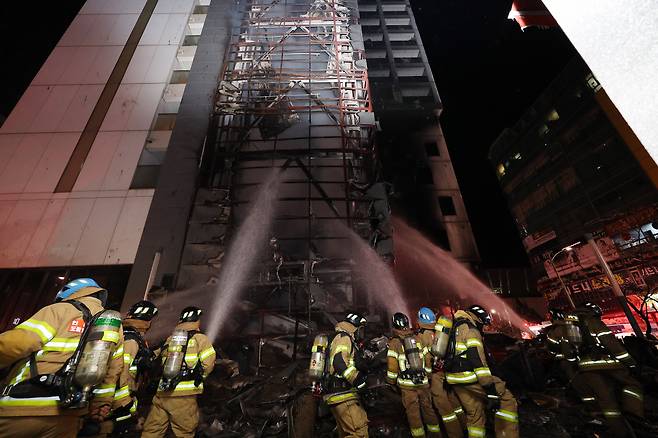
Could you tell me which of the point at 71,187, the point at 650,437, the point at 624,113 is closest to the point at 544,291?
the point at 650,437

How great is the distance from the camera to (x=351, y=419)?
421 cm

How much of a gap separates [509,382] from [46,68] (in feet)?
81.1

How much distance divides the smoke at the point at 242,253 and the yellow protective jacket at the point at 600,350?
8.93 metres

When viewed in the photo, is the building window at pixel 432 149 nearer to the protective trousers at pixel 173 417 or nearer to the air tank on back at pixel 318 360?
the air tank on back at pixel 318 360

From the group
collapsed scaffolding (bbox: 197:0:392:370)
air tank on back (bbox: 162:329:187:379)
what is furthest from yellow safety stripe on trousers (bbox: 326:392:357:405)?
collapsed scaffolding (bbox: 197:0:392:370)

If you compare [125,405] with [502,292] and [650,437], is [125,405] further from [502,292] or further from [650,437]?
[502,292]

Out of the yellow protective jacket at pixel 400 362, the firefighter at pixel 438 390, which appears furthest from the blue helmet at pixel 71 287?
the firefighter at pixel 438 390

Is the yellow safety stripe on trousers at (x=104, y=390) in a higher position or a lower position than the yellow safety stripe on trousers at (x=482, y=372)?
higher

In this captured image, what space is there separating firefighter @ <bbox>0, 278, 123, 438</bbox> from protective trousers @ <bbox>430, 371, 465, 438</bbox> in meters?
5.18

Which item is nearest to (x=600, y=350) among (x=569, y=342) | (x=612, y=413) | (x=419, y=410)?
(x=569, y=342)

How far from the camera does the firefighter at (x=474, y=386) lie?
4.25 m

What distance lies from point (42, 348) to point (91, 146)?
46.9ft

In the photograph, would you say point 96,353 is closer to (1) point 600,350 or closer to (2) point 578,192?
(1) point 600,350

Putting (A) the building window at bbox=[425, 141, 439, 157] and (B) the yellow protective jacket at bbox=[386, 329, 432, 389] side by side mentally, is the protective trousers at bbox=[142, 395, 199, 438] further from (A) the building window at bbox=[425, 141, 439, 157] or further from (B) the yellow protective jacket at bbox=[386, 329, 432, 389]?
(A) the building window at bbox=[425, 141, 439, 157]
